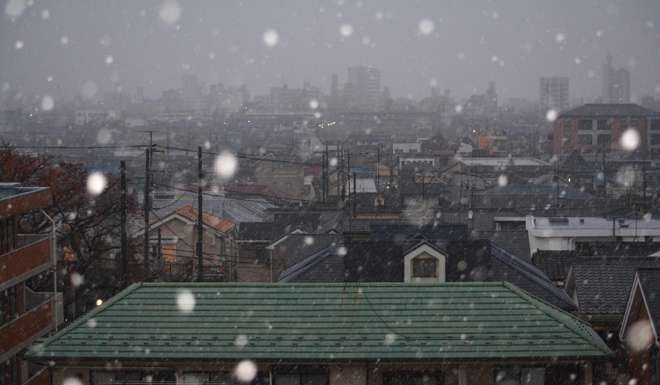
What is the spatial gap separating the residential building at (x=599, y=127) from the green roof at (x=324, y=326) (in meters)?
47.9

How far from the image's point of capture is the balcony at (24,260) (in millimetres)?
10188

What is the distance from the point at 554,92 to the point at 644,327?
476ft

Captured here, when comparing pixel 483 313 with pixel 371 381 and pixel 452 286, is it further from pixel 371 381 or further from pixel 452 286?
pixel 371 381

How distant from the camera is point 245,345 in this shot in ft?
23.2

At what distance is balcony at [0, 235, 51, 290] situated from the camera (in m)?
10.2

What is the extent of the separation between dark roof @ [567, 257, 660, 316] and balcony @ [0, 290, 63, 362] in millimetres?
7012

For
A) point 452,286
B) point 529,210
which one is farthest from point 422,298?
point 529,210

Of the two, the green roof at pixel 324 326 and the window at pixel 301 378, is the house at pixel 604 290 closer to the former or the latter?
the green roof at pixel 324 326

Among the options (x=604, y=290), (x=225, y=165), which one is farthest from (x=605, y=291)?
(x=225, y=165)

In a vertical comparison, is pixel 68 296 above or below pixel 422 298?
below

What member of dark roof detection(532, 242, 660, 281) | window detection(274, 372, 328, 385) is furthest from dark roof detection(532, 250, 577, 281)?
window detection(274, 372, 328, 385)

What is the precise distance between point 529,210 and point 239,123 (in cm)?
8515

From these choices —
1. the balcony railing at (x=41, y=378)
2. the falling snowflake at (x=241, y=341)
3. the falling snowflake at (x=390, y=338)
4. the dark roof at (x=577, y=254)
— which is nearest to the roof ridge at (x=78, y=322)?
the falling snowflake at (x=241, y=341)

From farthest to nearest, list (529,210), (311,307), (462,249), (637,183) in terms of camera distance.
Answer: (637,183), (529,210), (462,249), (311,307)
